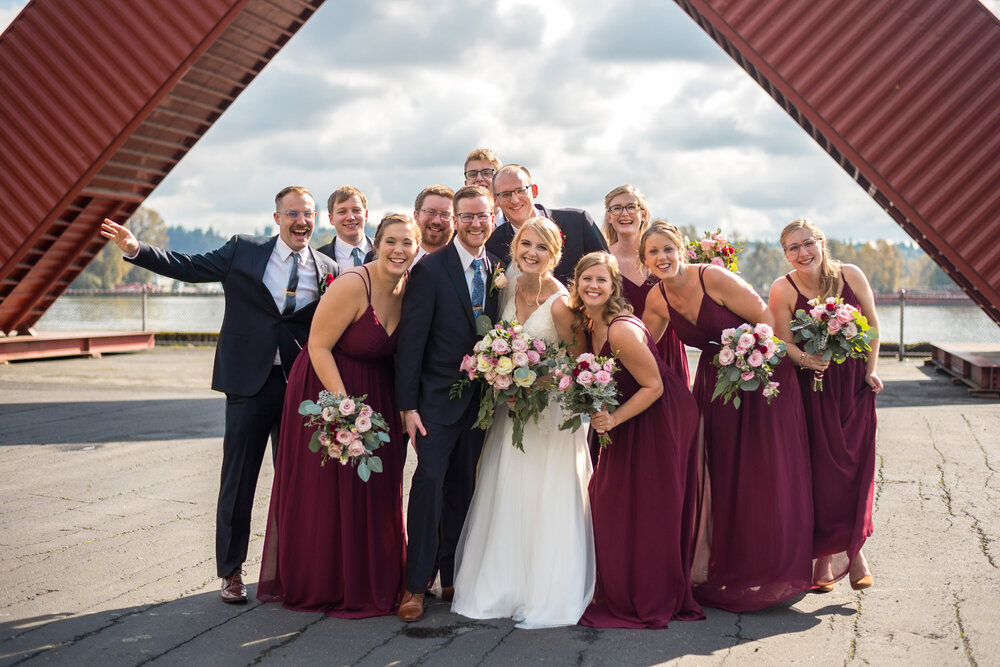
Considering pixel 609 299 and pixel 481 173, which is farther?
pixel 481 173

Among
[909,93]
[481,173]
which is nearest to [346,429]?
[481,173]

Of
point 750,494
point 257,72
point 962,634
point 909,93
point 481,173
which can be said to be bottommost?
point 962,634

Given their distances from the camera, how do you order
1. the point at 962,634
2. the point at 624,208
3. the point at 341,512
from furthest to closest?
the point at 624,208
the point at 341,512
the point at 962,634

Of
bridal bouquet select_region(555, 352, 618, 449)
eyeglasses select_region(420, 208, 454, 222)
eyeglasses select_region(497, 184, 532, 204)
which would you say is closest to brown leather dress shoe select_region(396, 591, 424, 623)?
bridal bouquet select_region(555, 352, 618, 449)

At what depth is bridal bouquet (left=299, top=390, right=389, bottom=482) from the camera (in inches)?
158

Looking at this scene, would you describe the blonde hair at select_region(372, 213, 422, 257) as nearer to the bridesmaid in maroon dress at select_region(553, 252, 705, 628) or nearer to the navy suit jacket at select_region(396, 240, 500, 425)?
the navy suit jacket at select_region(396, 240, 500, 425)

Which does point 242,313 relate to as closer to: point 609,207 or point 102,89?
point 609,207

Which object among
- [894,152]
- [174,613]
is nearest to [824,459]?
[174,613]

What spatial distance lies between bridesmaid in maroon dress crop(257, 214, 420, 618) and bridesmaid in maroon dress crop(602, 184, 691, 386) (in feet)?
4.66

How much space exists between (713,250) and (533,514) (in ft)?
6.84

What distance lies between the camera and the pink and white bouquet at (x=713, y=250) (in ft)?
17.6

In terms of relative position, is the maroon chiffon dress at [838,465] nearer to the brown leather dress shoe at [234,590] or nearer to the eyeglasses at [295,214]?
the eyeglasses at [295,214]

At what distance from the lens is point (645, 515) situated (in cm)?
424

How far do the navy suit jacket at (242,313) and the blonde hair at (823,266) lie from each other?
2.68 metres
